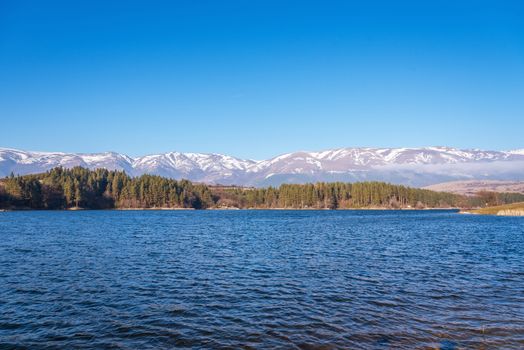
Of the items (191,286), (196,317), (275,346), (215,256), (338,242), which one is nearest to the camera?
(275,346)

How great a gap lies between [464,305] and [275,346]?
14.2m

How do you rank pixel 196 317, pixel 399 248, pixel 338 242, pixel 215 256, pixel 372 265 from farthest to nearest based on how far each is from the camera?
pixel 338 242 < pixel 399 248 < pixel 215 256 < pixel 372 265 < pixel 196 317

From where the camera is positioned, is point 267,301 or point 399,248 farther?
point 399,248

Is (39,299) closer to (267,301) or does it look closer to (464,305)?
(267,301)

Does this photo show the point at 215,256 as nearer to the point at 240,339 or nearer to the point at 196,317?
the point at 196,317

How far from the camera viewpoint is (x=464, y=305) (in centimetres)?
2658

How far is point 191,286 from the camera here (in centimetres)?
3244

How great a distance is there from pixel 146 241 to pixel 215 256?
21582mm

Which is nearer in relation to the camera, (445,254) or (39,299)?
(39,299)

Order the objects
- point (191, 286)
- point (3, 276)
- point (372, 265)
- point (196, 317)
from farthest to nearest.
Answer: point (372, 265)
point (3, 276)
point (191, 286)
point (196, 317)

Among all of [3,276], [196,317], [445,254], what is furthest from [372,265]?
[3,276]

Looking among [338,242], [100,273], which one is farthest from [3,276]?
[338,242]

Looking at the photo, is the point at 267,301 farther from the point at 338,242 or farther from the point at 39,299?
the point at 338,242

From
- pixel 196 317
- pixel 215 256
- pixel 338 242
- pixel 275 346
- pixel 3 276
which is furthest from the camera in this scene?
pixel 338 242
